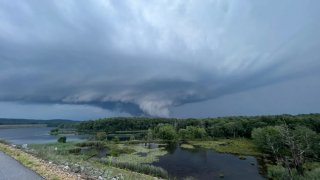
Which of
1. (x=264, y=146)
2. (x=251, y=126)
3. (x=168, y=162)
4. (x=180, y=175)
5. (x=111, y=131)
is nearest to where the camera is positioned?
(x=180, y=175)

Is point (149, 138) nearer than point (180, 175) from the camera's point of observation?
No

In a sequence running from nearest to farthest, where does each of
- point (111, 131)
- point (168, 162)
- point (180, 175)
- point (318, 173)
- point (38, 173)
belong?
point (38, 173)
point (318, 173)
point (180, 175)
point (168, 162)
point (111, 131)

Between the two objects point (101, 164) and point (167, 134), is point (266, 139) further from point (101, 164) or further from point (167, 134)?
point (101, 164)

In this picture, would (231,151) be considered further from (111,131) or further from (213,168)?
(111,131)

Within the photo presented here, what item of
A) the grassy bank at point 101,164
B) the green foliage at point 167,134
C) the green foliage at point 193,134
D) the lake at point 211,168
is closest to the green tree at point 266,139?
the lake at point 211,168

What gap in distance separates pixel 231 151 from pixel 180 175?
38.7 metres

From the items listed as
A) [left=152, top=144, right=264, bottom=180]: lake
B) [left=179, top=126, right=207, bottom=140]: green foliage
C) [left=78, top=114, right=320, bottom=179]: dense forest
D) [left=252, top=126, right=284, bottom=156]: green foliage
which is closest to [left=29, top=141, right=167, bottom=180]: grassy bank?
[left=152, top=144, right=264, bottom=180]: lake

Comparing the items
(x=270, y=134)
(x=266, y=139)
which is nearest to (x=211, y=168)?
(x=266, y=139)

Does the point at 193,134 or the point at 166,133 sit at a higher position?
the point at 166,133

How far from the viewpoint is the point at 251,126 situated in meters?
115

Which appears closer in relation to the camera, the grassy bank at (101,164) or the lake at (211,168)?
the grassy bank at (101,164)

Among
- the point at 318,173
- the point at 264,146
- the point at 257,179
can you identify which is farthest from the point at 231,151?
the point at 318,173

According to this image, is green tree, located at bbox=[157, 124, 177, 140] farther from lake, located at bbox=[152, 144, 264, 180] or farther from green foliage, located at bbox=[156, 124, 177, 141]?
lake, located at bbox=[152, 144, 264, 180]

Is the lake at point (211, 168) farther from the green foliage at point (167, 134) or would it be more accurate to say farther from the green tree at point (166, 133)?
the green tree at point (166, 133)
